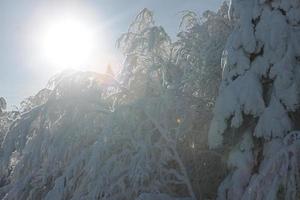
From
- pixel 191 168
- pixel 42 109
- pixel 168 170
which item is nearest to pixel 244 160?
pixel 168 170

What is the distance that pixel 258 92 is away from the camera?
31.6 ft

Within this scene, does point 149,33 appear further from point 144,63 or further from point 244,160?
point 244,160

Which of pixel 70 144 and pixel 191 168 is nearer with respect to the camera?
pixel 70 144

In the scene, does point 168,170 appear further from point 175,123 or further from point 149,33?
point 149,33

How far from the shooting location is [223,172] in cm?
1247

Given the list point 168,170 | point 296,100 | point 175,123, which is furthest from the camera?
point 175,123

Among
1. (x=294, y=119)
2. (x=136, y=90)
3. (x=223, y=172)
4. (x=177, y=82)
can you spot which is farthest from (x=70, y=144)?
(x=294, y=119)

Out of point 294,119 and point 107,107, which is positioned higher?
point 107,107

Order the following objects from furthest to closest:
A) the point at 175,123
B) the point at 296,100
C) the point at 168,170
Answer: the point at 175,123
the point at 168,170
the point at 296,100

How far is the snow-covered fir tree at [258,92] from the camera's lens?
944 centimetres

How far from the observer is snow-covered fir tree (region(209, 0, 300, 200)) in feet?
31.0

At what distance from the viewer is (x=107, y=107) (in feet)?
43.2

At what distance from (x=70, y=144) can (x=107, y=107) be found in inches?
63.1

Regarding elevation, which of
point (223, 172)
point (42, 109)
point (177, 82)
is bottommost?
point (223, 172)
